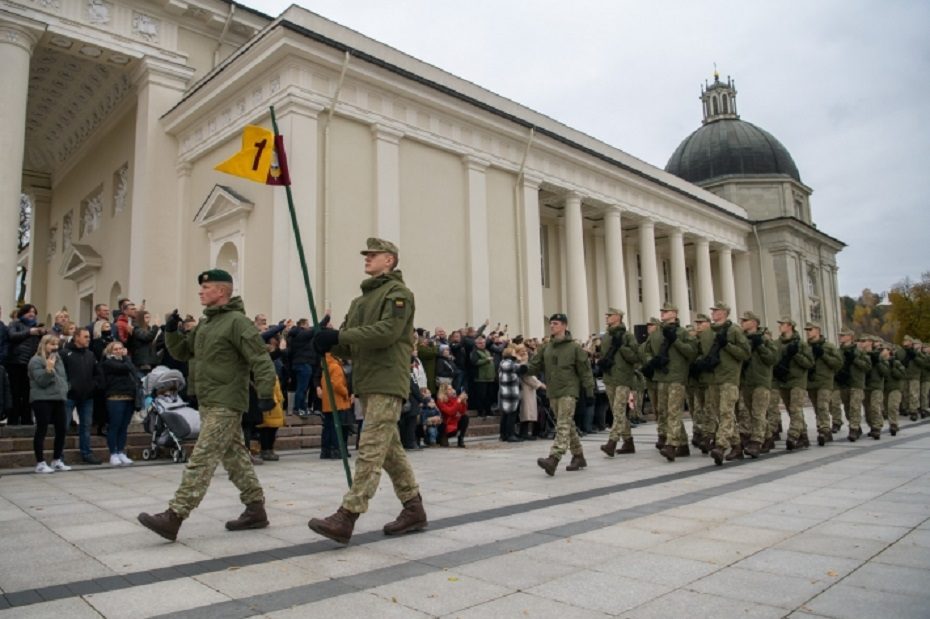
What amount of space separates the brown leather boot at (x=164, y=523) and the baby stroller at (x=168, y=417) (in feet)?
16.9

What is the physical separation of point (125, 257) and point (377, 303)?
2160 centimetres

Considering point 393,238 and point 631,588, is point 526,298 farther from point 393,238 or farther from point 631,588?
point 631,588

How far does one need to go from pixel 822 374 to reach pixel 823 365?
173 millimetres

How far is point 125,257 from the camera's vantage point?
23438mm

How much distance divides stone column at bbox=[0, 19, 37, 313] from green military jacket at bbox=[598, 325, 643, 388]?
1582 cm

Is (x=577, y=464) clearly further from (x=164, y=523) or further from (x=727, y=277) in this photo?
(x=727, y=277)

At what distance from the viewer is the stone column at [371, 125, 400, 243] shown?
18.3 m

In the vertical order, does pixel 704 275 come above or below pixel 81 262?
above

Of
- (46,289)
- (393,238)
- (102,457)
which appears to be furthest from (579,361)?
(46,289)

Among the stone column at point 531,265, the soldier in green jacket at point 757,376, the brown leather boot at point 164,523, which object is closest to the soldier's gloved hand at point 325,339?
the brown leather boot at point 164,523

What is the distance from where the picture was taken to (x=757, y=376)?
10266mm

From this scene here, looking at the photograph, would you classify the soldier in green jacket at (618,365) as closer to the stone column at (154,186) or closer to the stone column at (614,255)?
the stone column at (154,186)

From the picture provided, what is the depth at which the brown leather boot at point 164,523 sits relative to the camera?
468 centimetres

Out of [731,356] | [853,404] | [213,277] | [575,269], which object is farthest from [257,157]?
[575,269]
